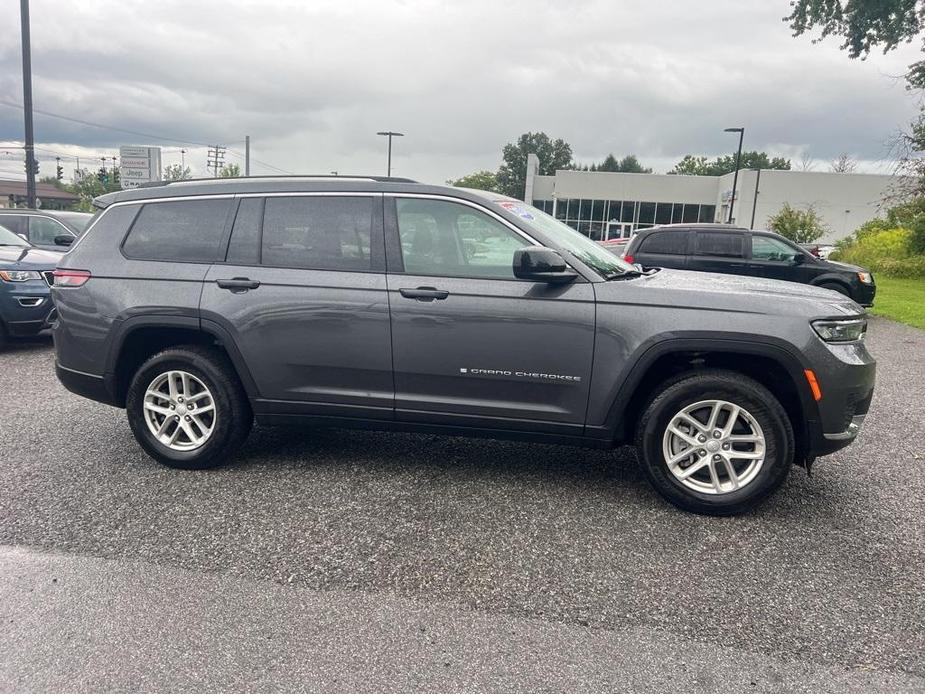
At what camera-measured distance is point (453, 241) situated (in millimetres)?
3918

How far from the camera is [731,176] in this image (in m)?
49.4

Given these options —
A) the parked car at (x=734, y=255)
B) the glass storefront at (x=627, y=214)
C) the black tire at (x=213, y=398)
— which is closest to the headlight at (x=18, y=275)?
the black tire at (x=213, y=398)

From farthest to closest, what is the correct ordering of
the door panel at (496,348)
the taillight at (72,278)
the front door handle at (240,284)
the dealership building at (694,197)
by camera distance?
the dealership building at (694,197) < the taillight at (72,278) < the front door handle at (240,284) < the door panel at (496,348)

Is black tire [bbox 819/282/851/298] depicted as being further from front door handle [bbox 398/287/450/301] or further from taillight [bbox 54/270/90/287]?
taillight [bbox 54/270/90/287]

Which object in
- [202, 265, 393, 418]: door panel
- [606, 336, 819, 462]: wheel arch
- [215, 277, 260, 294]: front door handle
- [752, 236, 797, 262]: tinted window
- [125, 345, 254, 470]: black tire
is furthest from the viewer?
[752, 236, 797, 262]: tinted window

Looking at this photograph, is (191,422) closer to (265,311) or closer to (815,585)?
(265,311)

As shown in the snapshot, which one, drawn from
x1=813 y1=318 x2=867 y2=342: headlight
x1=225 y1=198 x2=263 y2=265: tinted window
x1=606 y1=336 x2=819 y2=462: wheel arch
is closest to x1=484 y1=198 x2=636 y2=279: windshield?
x1=606 y1=336 x2=819 y2=462: wheel arch

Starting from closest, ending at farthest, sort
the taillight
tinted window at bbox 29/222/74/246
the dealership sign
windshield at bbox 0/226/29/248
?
1. the taillight
2. windshield at bbox 0/226/29/248
3. tinted window at bbox 29/222/74/246
4. the dealership sign

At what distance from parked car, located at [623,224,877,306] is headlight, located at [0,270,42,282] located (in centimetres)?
899

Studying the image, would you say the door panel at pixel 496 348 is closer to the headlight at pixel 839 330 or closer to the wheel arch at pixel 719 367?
the wheel arch at pixel 719 367

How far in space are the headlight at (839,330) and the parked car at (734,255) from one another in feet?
26.7

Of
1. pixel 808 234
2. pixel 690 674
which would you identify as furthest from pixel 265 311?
pixel 808 234

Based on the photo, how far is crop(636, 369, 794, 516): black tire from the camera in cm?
355

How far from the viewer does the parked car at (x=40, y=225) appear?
37.6ft
